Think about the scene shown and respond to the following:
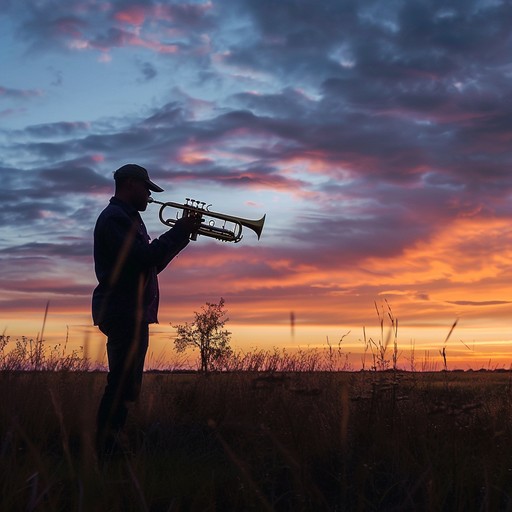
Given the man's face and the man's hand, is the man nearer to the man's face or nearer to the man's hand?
the man's hand

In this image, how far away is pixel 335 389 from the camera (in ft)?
27.8

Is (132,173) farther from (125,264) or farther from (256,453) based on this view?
(256,453)

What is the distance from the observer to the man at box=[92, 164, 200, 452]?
19.2 feet

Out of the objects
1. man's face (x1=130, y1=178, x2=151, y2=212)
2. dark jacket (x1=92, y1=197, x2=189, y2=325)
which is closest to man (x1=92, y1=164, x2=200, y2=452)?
dark jacket (x1=92, y1=197, x2=189, y2=325)

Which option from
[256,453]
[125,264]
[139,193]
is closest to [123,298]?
[125,264]

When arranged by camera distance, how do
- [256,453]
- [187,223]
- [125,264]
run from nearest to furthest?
[256,453]
[125,264]
[187,223]

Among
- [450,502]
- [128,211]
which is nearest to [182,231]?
[128,211]

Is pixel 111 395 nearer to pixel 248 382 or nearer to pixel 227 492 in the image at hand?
pixel 227 492

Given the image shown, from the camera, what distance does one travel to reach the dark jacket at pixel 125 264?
19.3ft

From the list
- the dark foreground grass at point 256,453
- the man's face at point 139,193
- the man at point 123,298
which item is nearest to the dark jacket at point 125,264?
the man at point 123,298

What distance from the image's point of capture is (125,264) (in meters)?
A: 5.93

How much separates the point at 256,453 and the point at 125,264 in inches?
82.4

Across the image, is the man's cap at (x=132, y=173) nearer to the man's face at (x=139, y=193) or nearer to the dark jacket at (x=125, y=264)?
the man's face at (x=139, y=193)

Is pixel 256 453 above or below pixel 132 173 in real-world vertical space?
below
